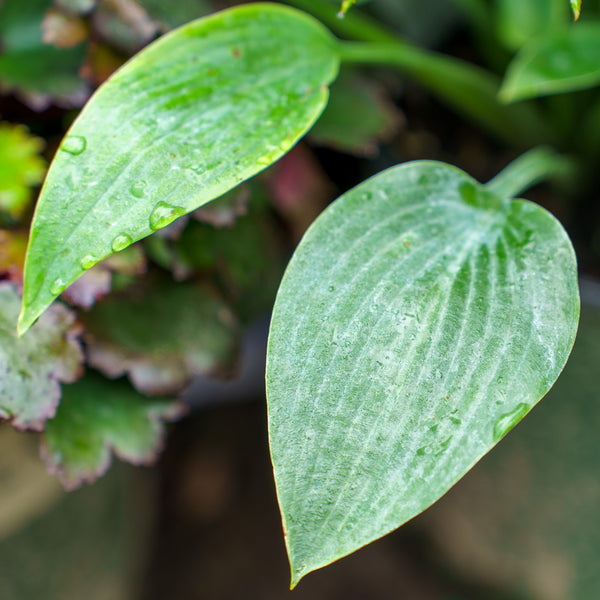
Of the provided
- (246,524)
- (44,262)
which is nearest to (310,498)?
(44,262)

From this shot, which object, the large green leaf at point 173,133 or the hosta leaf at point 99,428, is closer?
the large green leaf at point 173,133

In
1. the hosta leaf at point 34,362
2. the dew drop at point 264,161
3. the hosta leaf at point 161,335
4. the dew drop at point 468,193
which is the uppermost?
the dew drop at point 264,161

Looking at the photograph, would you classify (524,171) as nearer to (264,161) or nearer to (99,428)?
(264,161)

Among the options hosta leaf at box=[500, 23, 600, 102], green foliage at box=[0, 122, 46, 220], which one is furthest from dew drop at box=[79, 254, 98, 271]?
hosta leaf at box=[500, 23, 600, 102]

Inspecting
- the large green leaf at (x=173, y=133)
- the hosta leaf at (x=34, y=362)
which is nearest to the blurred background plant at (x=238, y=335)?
the hosta leaf at (x=34, y=362)

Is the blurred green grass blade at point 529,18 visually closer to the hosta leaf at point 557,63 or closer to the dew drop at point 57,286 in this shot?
the hosta leaf at point 557,63

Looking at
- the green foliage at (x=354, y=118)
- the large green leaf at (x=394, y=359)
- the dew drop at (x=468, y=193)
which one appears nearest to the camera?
the large green leaf at (x=394, y=359)

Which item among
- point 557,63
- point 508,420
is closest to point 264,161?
→ point 508,420
